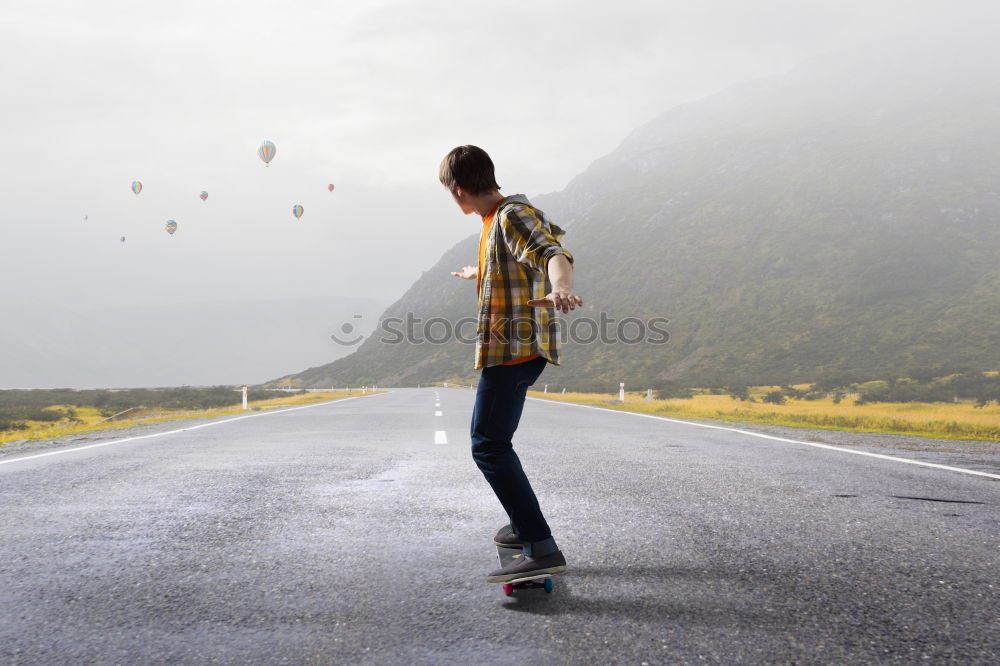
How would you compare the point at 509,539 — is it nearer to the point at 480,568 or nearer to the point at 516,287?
the point at 480,568

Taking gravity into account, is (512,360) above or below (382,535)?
above

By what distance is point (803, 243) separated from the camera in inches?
3403

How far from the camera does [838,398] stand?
30703 millimetres

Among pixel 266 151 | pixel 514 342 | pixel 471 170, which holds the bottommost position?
pixel 514 342

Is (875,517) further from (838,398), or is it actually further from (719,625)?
(838,398)

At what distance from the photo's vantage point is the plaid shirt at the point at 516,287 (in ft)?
8.96

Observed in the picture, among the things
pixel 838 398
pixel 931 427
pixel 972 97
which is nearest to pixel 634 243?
pixel 972 97

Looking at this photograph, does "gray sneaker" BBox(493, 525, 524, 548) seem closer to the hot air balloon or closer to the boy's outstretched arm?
the boy's outstretched arm

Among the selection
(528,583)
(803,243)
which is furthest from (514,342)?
(803,243)

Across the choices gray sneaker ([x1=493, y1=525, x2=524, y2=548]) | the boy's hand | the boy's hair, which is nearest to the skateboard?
gray sneaker ([x1=493, y1=525, x2=524, y2=548])

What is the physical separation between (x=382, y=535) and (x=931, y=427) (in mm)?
12081

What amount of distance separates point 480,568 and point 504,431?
617 millimetres

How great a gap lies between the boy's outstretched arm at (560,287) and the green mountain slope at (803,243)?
47472mm

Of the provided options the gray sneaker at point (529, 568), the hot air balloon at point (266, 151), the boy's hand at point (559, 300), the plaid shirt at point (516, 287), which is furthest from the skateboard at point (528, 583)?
the hot air balloon at point (266, 151)
